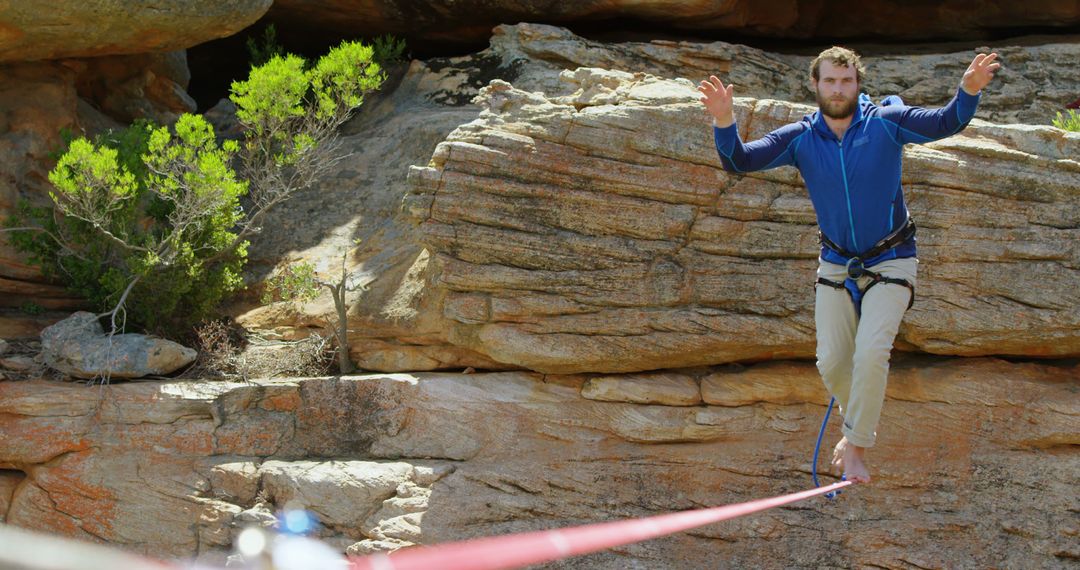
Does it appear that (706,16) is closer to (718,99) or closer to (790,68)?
(790,68)

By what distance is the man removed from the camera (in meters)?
5.82

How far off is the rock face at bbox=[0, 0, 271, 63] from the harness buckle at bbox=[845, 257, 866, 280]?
6.91 metres

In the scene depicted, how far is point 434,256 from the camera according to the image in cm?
889

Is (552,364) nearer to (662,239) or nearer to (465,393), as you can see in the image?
(465,393)

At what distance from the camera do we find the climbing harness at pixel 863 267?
5.92m

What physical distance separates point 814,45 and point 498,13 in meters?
4.04

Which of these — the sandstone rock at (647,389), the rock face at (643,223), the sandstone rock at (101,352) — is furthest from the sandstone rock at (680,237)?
the sandstone rock at (101,352)

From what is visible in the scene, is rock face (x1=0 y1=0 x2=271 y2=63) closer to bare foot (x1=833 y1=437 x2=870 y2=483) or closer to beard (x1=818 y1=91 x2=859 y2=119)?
beard (x1=818 y1=91 x2=859 y2=119)

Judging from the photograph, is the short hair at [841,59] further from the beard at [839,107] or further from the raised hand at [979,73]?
the raised hand at [979,73]

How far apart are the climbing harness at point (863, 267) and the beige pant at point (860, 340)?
3cm

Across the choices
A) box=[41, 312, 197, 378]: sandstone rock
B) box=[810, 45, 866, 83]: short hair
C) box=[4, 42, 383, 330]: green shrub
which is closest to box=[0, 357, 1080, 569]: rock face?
box=[41, 312, 197, 378]: sandstone rock

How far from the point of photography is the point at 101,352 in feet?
29.8

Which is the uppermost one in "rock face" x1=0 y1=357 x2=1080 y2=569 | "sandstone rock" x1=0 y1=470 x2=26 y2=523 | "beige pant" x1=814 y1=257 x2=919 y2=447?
"beige pant" x1=814 y1=257 x2=919 y2=447

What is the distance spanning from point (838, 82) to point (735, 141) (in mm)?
683
